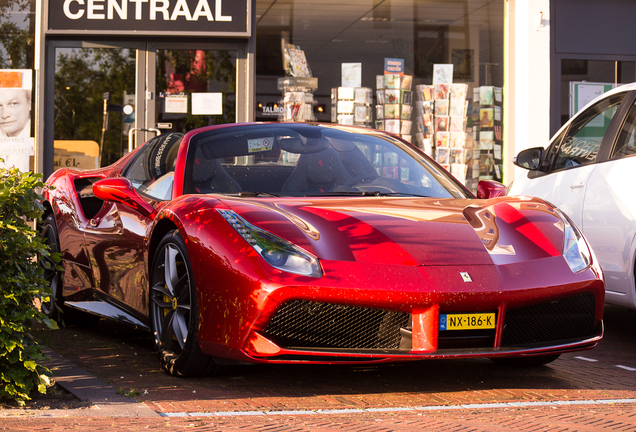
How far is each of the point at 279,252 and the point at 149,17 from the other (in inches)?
327

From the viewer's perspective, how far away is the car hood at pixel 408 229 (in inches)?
145

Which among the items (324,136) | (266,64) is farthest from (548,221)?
(266,64)

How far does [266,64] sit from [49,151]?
10.3 feet

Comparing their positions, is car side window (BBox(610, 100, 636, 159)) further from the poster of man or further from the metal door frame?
the poster of man

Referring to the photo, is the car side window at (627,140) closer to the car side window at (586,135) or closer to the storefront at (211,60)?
the car side window at (586,135)

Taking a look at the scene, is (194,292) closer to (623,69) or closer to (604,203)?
(604,203)

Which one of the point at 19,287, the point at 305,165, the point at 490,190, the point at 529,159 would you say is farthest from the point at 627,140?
the point at 19,287

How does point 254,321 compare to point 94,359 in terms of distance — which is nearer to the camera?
point 254,321

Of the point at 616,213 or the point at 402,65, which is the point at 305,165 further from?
the point at 402,65

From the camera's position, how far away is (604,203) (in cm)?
554

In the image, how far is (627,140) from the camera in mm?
5586

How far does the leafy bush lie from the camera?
11.1 feet

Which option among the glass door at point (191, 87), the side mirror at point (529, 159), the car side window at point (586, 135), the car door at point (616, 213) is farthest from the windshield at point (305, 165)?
the glass door at point (191, 87)

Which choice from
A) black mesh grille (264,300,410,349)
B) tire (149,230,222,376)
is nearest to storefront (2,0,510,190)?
tire (149,230,222,376)
